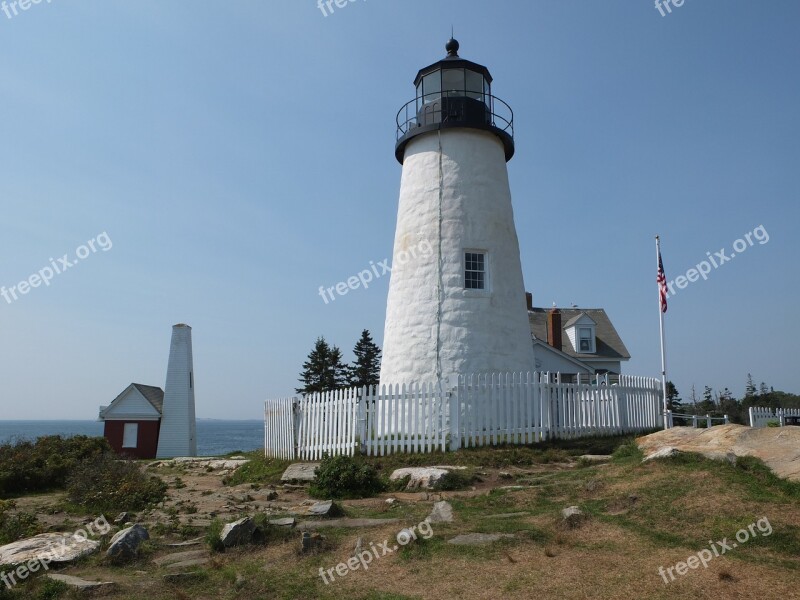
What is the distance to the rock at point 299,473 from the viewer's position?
515 inches

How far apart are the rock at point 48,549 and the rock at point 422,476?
5.49 metres

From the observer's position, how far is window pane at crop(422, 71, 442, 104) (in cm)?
1828

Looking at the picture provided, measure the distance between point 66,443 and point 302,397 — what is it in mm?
6930

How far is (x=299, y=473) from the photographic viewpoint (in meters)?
13.3

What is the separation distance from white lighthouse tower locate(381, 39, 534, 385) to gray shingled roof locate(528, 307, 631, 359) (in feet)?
54.6

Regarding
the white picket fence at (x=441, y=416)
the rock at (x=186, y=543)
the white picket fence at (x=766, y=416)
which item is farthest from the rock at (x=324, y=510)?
the white picket fence at (x=766, y=416)

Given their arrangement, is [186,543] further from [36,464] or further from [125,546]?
[36,464]

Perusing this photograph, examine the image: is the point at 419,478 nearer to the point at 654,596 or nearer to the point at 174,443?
the point at 654,596

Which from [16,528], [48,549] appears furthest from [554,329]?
[48,549]

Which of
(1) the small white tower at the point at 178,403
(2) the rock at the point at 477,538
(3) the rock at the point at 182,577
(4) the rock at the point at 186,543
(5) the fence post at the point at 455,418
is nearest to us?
(3) the rock at the point at 182,577

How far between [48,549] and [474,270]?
12062 millimetres

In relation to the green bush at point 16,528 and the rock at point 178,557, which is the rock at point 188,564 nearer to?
the rock at point 178,557

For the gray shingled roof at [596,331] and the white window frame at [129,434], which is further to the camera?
the gray shingled roof at [596,331]

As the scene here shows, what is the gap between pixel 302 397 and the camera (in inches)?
655
